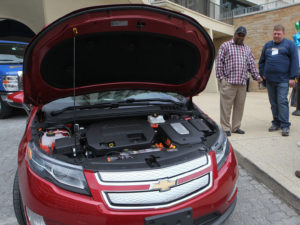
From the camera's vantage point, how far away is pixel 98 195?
1.47 metres

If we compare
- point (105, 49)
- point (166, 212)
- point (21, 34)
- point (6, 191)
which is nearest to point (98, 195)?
point (166, 212)

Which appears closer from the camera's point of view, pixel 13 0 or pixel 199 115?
pixel 199 115

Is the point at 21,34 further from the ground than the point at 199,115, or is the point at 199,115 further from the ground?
the point at 21,34

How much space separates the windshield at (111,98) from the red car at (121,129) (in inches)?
0.5

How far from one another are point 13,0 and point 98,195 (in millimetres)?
13148

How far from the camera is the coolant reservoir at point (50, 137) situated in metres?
2.02

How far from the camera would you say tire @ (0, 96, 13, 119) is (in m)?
6.07

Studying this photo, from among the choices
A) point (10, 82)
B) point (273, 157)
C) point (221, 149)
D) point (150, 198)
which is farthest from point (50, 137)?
point (10, 82)

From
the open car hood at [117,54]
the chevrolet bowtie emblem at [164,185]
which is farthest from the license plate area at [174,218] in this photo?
the open car hood at [117,54]

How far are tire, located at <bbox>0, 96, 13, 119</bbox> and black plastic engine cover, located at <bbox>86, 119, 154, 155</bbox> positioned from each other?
4.81 m

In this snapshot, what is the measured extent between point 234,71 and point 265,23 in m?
13.5

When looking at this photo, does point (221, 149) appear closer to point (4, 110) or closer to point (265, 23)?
point (4, 110)

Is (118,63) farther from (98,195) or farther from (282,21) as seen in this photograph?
(282,21)

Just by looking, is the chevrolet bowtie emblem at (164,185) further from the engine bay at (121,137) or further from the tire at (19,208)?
the tire at (19,208)
